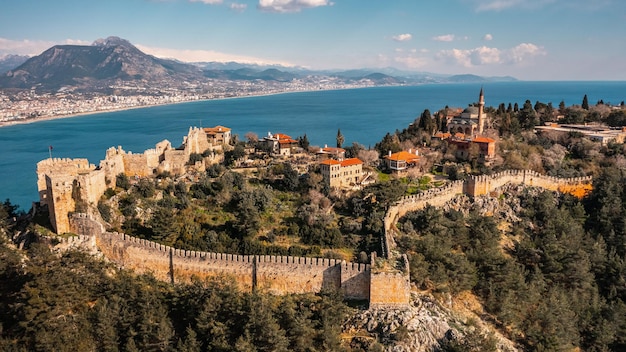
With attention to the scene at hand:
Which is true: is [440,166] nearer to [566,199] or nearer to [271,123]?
[566,199]

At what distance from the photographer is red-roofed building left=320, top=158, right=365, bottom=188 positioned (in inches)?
1161

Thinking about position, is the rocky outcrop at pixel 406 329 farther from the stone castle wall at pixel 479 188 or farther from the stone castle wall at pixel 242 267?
the stone castle wall at pixel 479 188

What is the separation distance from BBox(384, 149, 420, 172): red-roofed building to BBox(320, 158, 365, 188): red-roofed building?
2.88 metres

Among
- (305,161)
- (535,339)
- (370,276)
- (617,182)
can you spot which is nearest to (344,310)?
(370,276)

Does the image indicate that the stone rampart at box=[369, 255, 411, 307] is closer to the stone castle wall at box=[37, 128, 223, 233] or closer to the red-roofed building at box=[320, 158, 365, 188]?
the red-roofed building at box=[320, 158, 365, 188]

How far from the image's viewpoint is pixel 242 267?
19453 millimetres

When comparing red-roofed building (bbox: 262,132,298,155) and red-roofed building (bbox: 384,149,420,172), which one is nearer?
red-roofed building (bbox: 384,149,420,172)

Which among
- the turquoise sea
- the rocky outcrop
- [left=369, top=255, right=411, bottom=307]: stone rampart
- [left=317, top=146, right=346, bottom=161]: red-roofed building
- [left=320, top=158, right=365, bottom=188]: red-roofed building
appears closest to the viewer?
the rocky outcrop

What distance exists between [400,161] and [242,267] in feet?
55.5

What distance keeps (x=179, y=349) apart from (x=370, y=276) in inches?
298

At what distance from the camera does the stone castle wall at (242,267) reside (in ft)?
62.0

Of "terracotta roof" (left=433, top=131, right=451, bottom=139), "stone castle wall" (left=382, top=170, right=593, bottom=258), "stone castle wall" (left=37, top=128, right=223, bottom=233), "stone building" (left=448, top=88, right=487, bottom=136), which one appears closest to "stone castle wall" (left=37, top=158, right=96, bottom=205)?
"stone castle wall" (left=37, top=128, right=223, bottom=233)

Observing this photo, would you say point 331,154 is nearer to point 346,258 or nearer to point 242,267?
point 346,258

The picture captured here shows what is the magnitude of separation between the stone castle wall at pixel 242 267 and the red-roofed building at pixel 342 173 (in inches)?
426
